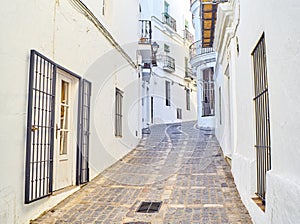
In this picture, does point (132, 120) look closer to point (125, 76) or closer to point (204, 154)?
point (125, 76)

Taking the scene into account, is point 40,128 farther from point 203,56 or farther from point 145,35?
point 203,56

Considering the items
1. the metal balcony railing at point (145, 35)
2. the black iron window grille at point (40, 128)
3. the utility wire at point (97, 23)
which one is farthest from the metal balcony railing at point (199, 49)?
the black iron window grille at point (40, 128)

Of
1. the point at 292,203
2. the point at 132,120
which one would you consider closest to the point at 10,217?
the point at 292,203

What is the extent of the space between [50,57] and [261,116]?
131 inches

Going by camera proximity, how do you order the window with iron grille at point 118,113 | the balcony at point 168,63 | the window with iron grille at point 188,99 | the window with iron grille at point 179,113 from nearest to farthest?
the window with iron grille at point 118,113 → the balcony at point 168,63 → the window with iron grille at point 179,113 → the window with iron grille at point 188,99

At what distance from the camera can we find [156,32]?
21.5 m

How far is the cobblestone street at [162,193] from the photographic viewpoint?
4391mm

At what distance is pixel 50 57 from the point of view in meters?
4.87

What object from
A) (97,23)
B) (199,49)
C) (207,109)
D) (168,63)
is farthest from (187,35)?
(97,23)

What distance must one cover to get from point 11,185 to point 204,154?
670cm

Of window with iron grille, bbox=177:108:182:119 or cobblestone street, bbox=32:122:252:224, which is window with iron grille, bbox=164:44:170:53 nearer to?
window with iron grille, bbox=177:108:182:119

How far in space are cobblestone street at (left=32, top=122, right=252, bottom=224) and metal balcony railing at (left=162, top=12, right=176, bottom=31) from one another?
49.2 feet

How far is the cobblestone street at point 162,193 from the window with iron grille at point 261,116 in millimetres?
730

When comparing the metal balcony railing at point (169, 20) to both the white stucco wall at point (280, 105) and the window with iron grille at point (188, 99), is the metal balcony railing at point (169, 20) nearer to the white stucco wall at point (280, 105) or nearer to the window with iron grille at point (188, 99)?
the window with iron grille at point (188, 99)
